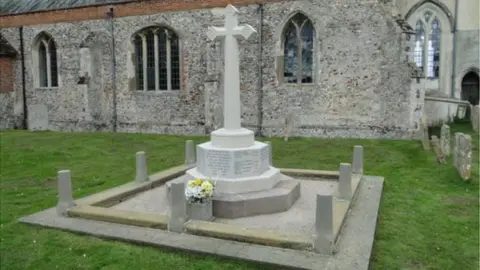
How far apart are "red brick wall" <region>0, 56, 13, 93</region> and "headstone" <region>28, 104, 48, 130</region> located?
1.68 metres

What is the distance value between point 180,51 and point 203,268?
15445 mm

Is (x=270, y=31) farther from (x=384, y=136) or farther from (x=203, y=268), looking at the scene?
(x=203, y=268)

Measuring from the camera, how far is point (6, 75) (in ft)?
76.0

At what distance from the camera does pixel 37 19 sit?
73.0 ft

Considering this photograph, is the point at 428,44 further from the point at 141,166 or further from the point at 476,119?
the point at 141,166

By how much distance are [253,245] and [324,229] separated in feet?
3.28

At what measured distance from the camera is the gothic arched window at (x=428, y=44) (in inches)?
838

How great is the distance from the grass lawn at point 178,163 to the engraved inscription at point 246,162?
2.15m

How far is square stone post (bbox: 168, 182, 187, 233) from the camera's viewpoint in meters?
5.91

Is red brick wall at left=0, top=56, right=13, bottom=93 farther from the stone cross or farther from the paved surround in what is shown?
the stone cross

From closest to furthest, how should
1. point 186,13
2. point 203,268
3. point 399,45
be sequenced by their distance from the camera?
point 203,268, point 399,45, point 186,13

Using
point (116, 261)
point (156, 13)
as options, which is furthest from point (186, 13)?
point (116, 261)

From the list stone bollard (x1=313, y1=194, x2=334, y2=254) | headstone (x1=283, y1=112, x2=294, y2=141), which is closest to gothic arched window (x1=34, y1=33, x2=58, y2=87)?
headstone (x1=283, y1=112, x2=294, y2=141)

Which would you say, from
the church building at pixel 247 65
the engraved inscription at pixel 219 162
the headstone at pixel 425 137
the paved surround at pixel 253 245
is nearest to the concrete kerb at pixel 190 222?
the paved surround at pixel 253 245
